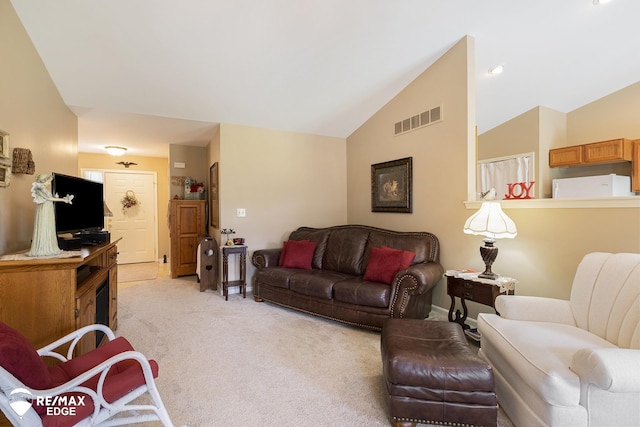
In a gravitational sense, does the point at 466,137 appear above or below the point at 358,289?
above

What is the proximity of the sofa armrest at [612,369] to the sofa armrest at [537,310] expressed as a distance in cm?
71

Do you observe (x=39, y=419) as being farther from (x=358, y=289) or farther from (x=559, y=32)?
(x=559, y=32)

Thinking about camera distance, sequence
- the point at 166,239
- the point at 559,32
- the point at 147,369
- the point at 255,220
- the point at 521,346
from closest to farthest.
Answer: the point at 147,369 → the point at 521,346 → the point at 559,32 → the point at 255,220 → the point at 166,239

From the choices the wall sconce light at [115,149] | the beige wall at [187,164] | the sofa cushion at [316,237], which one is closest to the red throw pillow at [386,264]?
the sofa cushion at [316,237]

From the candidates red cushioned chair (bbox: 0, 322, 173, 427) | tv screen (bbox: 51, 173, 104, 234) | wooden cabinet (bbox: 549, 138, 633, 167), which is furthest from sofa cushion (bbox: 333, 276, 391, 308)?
wooden cabinet (bbox: 549, 138, 633, 167)

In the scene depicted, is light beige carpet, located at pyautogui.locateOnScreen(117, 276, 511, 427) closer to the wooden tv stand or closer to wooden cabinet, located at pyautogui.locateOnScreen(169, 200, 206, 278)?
the wooden tv stand

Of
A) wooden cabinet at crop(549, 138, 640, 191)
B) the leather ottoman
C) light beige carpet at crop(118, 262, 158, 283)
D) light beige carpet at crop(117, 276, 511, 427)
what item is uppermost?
wooden cabinet at crop(549, 138, 640, 191)

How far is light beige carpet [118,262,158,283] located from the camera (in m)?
5.16

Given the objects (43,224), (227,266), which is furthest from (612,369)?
(227,266)

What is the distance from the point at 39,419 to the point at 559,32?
15.4ft

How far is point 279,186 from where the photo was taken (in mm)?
4551

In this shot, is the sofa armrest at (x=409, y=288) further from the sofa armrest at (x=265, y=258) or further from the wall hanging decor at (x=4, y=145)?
the wall hanging decor at (x=4, y=145)

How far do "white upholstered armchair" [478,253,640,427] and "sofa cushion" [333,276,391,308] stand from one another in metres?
0.96

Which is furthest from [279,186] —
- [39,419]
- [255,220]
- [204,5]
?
[39,419]
